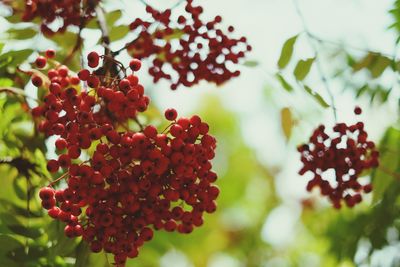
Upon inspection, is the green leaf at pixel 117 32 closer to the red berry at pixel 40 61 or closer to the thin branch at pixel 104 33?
the thin branch at pixel 104 33

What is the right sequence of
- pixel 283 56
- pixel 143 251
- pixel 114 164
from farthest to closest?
pixel 143 251, pixel 283 56, pixel 114 164

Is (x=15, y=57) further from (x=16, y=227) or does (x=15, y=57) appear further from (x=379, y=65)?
(x=379, y=65)

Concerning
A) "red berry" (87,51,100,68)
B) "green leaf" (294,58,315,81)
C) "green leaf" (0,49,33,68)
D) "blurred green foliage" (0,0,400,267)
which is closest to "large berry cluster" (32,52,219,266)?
"red berry" (87,51,100,68)

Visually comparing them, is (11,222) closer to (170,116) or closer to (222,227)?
(170,116)

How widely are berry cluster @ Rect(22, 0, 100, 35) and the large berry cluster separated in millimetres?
750

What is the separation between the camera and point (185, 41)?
→ 3289 mm

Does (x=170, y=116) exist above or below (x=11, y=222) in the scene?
above

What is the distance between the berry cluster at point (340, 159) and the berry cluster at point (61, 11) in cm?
160

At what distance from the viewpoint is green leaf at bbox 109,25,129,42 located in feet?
10.6

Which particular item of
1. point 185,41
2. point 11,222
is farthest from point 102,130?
point 185,41

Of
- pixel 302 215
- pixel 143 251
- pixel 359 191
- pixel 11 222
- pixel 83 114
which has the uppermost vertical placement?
pixel 83 114

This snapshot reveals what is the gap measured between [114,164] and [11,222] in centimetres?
93

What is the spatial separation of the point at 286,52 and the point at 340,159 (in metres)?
0.78

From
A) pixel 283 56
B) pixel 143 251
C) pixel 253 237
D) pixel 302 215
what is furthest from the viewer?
pixel 253 237
